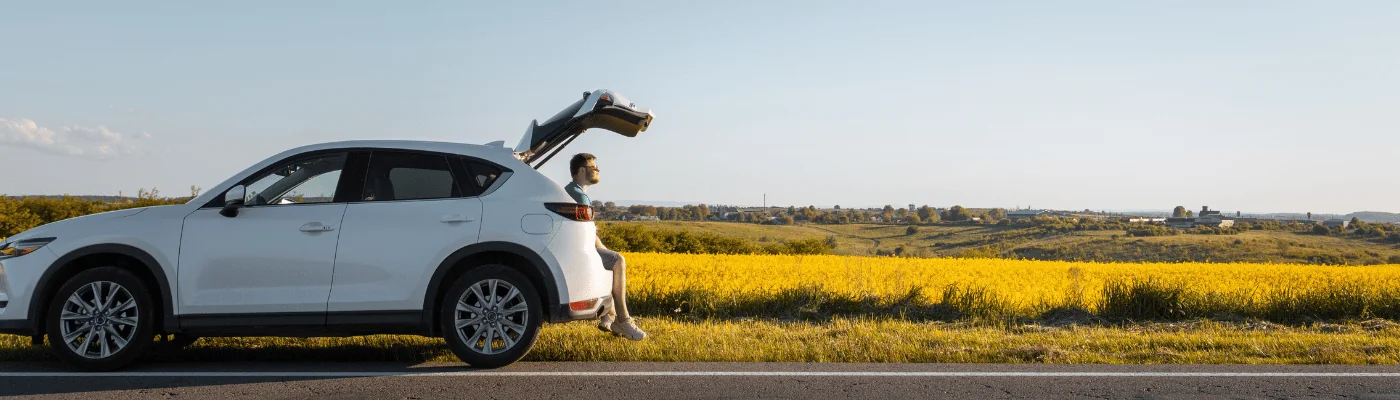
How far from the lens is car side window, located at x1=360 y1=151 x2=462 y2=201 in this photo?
691cm

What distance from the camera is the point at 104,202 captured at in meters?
36.7

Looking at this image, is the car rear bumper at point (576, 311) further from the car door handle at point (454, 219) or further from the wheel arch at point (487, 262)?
the car door handle at point (454, 219)

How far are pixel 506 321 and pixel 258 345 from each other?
2.51 metres

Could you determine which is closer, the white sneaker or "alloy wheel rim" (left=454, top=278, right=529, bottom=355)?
"alloy wheel rim" (left=454, top=278, right=529, bottom=355)

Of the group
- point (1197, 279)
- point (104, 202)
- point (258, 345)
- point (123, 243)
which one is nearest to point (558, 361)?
point (258, 345)

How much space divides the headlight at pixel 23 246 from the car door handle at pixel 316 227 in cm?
172

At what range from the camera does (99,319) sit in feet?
21.9

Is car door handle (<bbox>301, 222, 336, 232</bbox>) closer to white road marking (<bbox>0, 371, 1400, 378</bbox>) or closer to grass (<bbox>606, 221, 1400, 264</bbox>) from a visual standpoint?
white road marking (<bbox>0, 371, 1400, 378</bbox>)

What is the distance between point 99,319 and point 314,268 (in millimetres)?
1467

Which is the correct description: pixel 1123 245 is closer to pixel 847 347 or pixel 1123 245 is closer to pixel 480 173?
pixel 847 347

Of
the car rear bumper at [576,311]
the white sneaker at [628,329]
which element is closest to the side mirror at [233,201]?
the car rear bumper at [576,311]

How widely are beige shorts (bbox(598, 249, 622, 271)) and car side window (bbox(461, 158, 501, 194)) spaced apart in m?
1.08

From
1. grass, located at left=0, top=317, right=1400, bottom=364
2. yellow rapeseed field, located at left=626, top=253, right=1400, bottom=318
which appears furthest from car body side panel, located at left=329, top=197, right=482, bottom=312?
yellow rapeseed field, located at left=626, top=253, right=1400, bottom=318

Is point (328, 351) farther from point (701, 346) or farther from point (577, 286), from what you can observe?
point (701, 346)
